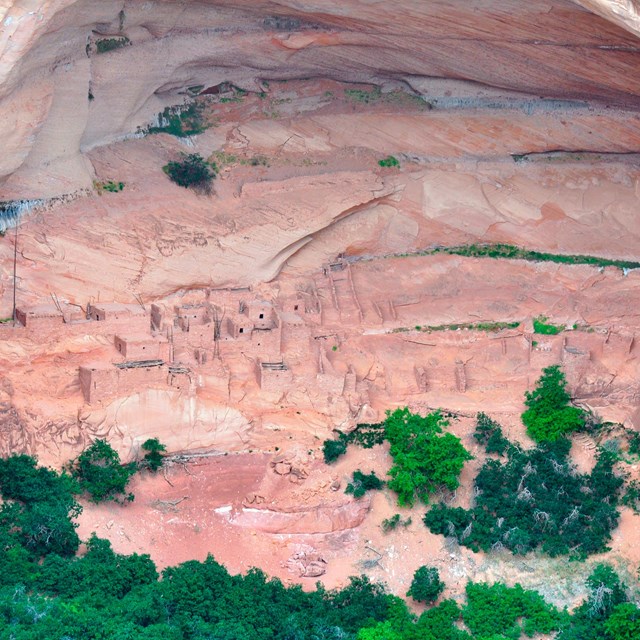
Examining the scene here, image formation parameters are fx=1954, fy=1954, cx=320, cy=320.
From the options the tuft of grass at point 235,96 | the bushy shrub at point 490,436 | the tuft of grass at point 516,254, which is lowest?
the bushy shrub at point 490,436

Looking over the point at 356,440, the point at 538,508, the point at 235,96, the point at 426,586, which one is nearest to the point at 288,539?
the point at 356,440

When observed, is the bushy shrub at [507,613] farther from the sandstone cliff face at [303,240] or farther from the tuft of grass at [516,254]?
the tuft of grass at [516,254]

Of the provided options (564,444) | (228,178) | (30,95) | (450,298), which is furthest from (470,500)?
(30,95)

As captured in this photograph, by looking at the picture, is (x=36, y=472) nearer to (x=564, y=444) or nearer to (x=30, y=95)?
(x=30, y=95)

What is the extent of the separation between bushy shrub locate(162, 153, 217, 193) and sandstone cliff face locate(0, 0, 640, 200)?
0.90 meters

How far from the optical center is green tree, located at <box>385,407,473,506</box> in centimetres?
3162

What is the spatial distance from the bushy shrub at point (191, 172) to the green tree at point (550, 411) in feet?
21.4

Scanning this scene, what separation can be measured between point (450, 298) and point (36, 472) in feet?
27.2

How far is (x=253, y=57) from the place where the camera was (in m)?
32.6

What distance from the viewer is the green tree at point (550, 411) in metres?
32.4

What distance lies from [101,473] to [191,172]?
18.4 feet

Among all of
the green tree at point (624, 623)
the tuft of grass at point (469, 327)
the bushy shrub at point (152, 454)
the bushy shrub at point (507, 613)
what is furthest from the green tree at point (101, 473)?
the green tree at point (624, 623)

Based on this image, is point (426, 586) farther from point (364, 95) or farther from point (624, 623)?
point (364, 95)

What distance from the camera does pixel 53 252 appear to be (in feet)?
102
